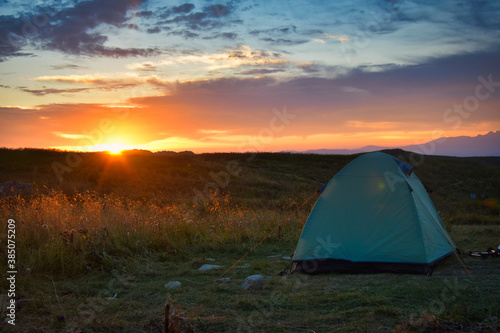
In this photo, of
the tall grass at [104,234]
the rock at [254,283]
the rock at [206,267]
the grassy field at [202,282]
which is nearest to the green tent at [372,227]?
the grassy field at [202,282]

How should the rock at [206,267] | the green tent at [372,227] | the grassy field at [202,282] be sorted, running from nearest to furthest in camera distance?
the grassy field at [202,282] < the green tent at [372,227] < the rock at [206,267]

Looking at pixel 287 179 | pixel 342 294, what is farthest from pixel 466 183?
pixel 342 294

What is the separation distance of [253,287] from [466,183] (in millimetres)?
41581

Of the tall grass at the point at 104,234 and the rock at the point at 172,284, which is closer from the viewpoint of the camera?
the rock at the point at 172,284

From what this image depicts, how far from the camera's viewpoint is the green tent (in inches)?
301

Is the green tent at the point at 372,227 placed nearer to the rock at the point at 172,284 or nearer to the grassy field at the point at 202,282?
the grassy field at the point at 202,282

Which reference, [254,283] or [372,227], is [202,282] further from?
[372,227]

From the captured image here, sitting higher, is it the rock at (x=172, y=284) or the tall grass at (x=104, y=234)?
the tall grass at (x=104, y=234)

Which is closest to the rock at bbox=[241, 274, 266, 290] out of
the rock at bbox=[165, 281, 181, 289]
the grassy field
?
the grassy field

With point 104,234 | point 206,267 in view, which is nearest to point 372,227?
point 206,267

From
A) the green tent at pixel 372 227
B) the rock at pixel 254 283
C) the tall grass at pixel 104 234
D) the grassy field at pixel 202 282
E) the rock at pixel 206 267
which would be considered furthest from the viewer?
the rock at pixel 206 267

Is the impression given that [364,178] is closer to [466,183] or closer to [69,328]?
[69,328]

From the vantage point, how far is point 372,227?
26.3 feet

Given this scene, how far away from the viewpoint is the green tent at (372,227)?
766 centimetres
